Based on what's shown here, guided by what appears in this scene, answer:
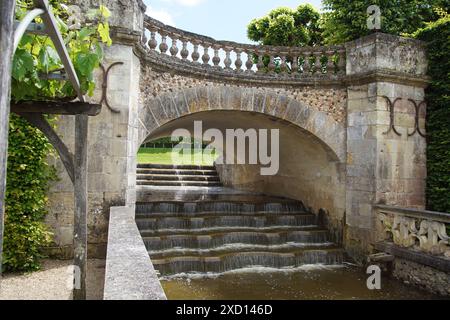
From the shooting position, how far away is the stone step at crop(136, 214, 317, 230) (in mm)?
7287

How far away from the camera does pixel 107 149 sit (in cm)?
530

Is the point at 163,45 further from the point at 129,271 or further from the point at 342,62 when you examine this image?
the point at 129,271

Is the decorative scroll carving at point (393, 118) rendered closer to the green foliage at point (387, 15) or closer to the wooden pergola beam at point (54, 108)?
the green foliage at point (387, 15)

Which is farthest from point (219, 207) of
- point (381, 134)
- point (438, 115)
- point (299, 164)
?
point (438, 115)

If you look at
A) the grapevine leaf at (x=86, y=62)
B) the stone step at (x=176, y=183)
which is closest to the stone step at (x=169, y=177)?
the stone step at (x=176, y=183)

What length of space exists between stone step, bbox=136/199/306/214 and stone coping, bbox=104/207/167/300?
445cm

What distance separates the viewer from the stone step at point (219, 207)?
8.23 metres

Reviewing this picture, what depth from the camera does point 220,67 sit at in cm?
715

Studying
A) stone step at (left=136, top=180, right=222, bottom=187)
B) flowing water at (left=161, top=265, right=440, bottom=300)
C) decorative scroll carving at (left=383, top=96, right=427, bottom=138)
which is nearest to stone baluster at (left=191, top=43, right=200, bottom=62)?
decorative scroll carving at (left=383, top=96, right=427, bottom=138)

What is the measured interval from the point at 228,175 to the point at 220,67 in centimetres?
743

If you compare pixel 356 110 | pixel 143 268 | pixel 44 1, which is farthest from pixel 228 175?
pixel 44 1

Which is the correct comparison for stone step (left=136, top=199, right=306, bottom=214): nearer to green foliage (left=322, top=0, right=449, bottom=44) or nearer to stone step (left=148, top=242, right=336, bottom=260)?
stone step (left=148, top=242, right=336, bottom=260)

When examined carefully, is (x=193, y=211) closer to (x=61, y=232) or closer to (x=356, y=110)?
(x=61, y=232)

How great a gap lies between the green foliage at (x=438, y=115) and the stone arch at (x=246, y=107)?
1.71m
